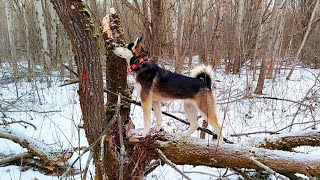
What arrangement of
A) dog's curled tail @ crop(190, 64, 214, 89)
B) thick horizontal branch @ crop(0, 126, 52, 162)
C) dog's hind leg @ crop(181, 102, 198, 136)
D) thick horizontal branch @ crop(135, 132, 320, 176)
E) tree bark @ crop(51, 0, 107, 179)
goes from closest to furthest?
tree bark @ crop(51, 0, 107, 179) → thick horizontal branch @ crop(135, 132, 320, 176) → dog's curled tail @ crop(190, 64, 214, 89) → dog's hind leg @ crop(181, 102, 198, 136) → thick horizontal branch @ crop(0, 126, 52, 162)

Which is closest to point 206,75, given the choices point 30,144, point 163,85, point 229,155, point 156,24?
point 163,85

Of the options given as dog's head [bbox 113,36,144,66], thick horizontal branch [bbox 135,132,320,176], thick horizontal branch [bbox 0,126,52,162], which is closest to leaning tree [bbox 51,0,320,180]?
thick horizontal branch [bbox 135,132,320,176]

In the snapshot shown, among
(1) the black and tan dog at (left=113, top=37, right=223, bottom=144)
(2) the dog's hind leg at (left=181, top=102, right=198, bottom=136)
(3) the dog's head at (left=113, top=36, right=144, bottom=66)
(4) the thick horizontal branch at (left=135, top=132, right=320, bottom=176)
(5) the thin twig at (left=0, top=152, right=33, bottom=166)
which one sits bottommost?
(5) the thin twig at (left=0, top=152, right=33, bottom=166)

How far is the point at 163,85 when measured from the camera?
3.16m

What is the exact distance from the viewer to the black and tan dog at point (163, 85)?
10.2ft

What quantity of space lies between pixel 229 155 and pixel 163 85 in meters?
0.94

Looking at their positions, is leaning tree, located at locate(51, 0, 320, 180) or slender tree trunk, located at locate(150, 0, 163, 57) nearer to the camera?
leaning tree, located at locate(51, 0, 320, 180)

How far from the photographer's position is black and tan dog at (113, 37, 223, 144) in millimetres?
3107

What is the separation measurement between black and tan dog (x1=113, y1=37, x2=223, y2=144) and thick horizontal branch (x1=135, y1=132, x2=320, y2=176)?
143mm

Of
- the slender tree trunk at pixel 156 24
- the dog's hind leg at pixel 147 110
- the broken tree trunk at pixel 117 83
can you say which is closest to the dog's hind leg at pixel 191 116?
the dog's hind leg at pixel 147 110

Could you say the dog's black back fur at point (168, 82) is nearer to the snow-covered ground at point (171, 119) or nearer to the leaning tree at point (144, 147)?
the leaning tree at point (144, 147)

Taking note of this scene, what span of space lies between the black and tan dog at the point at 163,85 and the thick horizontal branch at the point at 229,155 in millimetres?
143

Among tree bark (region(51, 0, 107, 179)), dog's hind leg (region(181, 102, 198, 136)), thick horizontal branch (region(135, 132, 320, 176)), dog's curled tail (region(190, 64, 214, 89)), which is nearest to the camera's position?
tree bark (region(51, 0, 107, 179))

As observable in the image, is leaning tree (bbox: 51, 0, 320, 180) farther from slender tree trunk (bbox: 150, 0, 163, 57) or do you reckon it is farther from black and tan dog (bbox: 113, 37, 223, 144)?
slender tree trunk (bbox: 150, 0, 163, 57)
